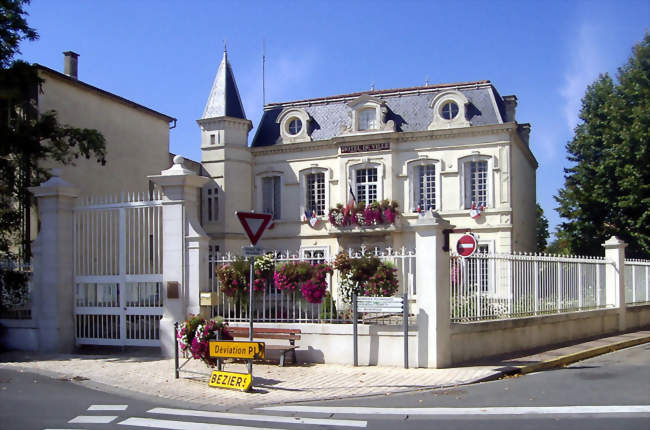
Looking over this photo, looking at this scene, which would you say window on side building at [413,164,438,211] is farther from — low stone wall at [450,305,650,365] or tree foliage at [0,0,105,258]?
tree foliage at [0,0,105,258]

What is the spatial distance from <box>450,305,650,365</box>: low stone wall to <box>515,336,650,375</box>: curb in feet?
3.04

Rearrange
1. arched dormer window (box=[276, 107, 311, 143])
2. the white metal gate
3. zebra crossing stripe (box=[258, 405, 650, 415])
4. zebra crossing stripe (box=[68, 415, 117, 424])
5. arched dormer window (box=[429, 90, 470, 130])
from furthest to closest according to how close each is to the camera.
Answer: arched dormer window (box=[276, 107, 311, 143]) < arched dormer window (box=[429, 90, 470, 130]) < the white metal gate < zebra crossing stripe (box=[258, 405, 650, 415]) < zebra crossing stripe (box=[68, 415, 117, 424])

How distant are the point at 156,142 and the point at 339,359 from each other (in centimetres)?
1769

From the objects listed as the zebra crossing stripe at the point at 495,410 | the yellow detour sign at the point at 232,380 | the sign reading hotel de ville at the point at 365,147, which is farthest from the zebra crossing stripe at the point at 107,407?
the sign reading hotel de ville at the point at 365,147

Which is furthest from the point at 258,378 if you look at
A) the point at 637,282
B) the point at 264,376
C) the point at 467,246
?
the point at 637,282

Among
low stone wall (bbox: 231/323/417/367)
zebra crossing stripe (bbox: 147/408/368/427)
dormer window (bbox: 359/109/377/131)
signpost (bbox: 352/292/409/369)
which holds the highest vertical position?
dormer window (bbox: 359/109/377/131)

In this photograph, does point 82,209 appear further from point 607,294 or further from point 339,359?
point 607,294

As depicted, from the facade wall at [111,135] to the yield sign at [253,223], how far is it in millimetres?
13867

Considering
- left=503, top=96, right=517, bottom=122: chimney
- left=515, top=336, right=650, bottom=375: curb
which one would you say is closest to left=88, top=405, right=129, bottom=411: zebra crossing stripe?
left=515, top=336, right=650, bottom=375: curb

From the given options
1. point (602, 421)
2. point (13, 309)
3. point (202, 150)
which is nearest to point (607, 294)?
point (602, 421)

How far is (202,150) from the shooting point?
2886cm

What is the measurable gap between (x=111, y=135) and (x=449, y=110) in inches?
534

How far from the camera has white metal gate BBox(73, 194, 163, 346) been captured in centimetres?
1303

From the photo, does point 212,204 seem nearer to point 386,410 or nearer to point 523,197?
point 523,197
